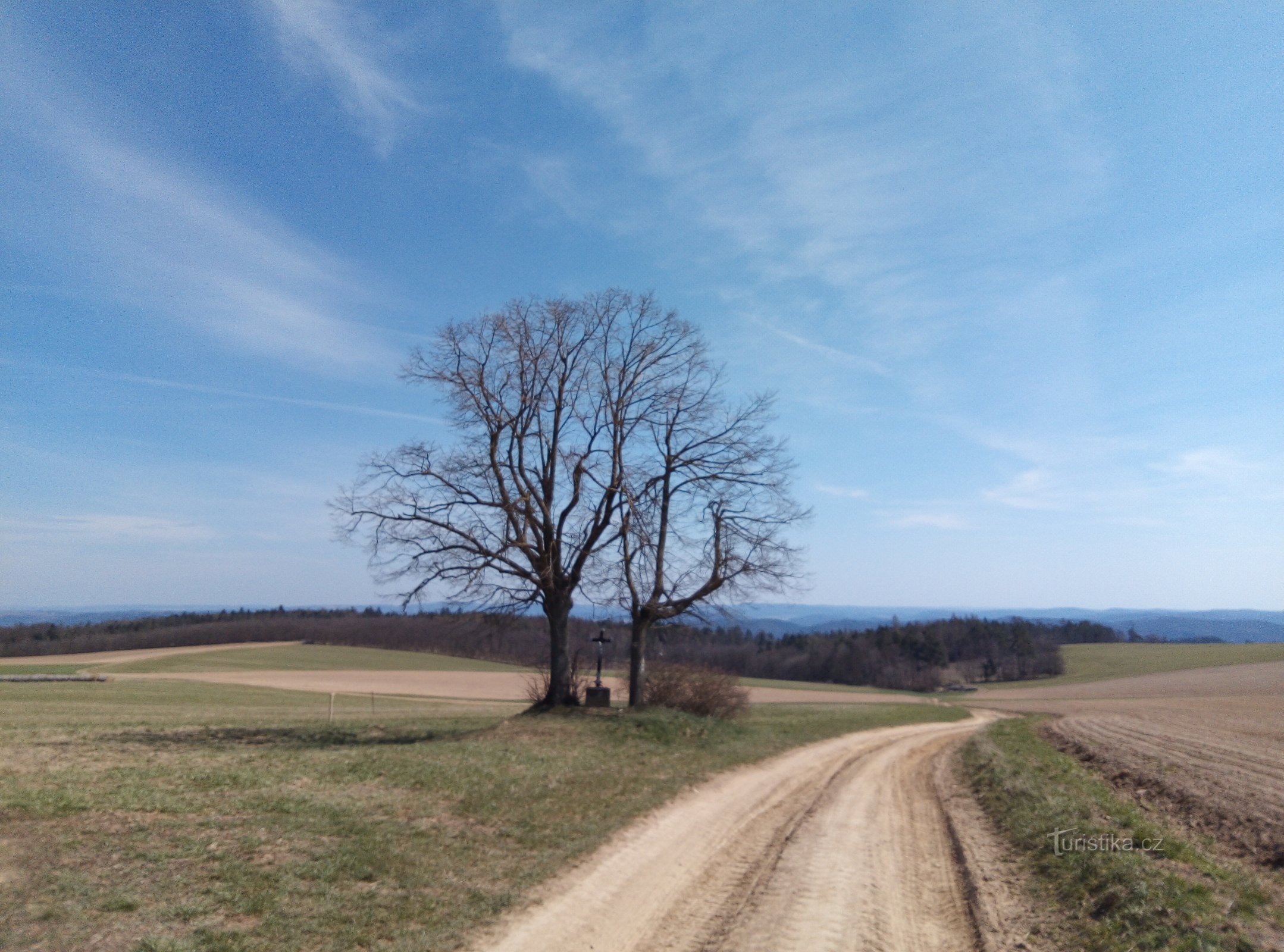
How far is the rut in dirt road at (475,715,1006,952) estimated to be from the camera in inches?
291

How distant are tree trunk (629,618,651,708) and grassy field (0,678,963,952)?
11.4ft

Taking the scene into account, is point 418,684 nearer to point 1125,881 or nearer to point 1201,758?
point 1201,758

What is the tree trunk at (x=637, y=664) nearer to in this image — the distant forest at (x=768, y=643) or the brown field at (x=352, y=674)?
the brown field at (x=352, y=674)

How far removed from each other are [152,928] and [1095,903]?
8583mm

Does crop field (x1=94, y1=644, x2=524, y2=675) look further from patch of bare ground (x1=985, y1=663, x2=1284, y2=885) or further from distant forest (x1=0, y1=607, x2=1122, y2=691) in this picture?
patch of bare ground (x1=985, y1=663, x2=1284, y2=885)

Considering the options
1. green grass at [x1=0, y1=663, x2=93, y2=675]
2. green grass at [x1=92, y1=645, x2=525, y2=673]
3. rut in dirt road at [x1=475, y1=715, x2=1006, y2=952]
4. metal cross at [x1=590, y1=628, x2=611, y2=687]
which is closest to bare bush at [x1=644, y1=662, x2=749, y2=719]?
metal cross at [x1=590, y1=628, x2=611, y2=687]

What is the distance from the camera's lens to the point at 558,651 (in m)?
22.6

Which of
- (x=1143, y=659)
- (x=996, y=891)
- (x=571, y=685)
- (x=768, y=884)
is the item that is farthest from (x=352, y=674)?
(x=1143, y=659)

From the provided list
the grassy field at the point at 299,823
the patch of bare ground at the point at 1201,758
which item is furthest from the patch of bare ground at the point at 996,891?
the grassy field at the point at 299,823

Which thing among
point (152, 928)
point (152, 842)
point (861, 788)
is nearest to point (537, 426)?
point (861, 788)

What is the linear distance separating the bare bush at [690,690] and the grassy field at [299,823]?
17.0ft

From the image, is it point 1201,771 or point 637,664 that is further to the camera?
point 637,664

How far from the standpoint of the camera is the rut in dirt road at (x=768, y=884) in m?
7.40

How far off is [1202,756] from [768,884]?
43.7 feet
